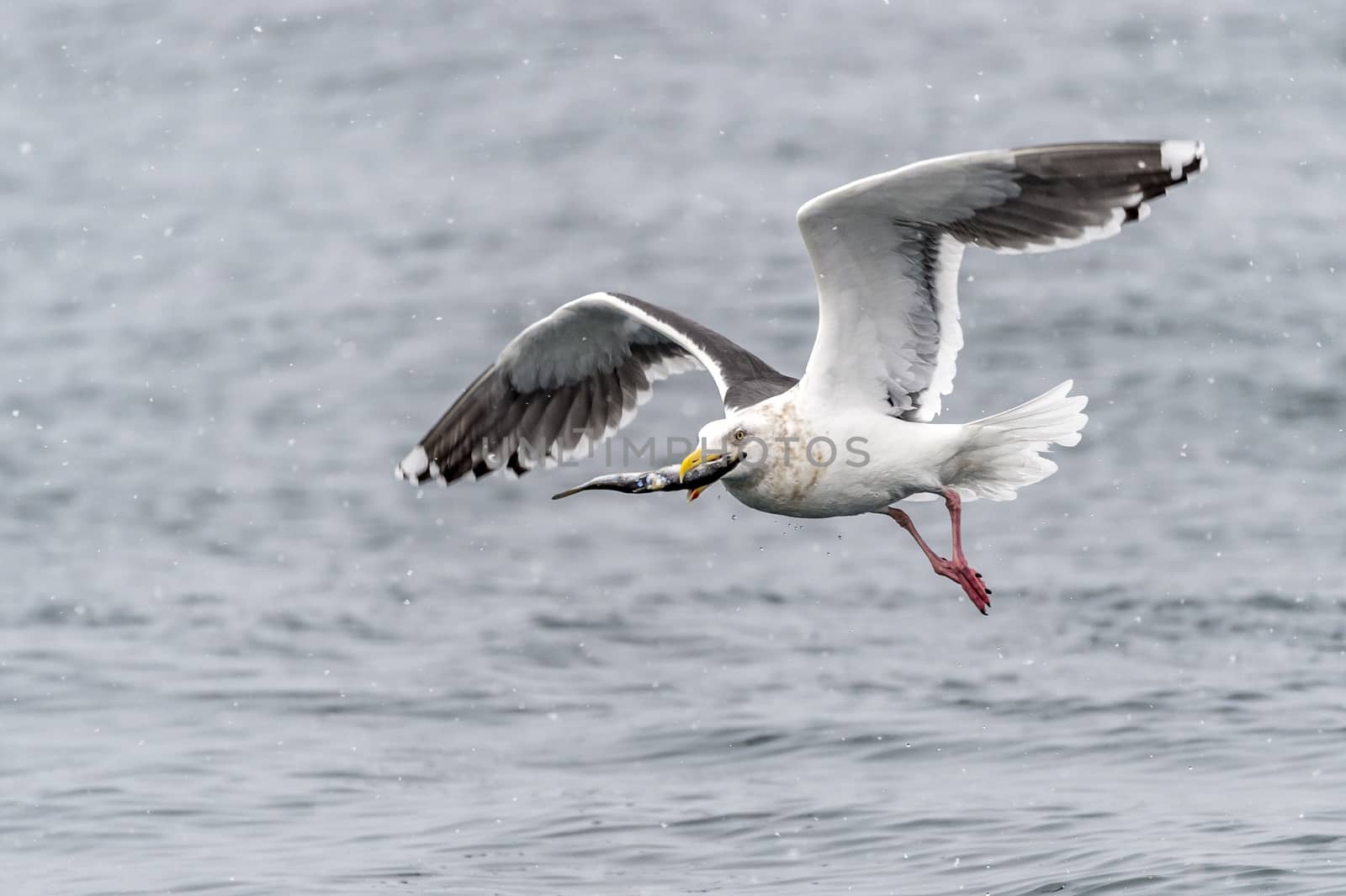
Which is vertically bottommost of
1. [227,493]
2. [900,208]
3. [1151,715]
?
[227,493]

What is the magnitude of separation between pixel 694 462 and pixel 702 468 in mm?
60

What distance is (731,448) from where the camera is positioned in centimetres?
794

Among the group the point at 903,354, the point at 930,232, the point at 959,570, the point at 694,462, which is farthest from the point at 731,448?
the point at 930,232

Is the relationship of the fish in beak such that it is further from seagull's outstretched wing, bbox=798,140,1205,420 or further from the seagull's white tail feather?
the seagull's white tail feather

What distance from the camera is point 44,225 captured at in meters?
32.1

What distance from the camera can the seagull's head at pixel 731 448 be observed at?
790cm

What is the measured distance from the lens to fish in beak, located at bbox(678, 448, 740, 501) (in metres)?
7.77

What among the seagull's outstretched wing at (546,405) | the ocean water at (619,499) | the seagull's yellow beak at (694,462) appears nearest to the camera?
the seagull's yellow beak at (694,462)

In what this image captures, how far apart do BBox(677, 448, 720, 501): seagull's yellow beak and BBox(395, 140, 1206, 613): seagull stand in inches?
0.4

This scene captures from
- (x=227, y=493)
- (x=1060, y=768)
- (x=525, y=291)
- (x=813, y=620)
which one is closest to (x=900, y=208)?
(x=1060, y=768)

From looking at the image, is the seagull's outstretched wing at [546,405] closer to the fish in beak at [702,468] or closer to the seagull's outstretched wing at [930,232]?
the seagull's outstretched wing at [930,232]

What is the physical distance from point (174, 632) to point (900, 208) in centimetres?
1306

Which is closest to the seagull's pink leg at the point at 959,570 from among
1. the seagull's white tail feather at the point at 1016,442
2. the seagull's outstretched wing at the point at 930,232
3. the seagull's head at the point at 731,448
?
the seagull's white tail feather at the point at 1016,442

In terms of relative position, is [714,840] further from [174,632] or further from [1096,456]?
[1096,456]
